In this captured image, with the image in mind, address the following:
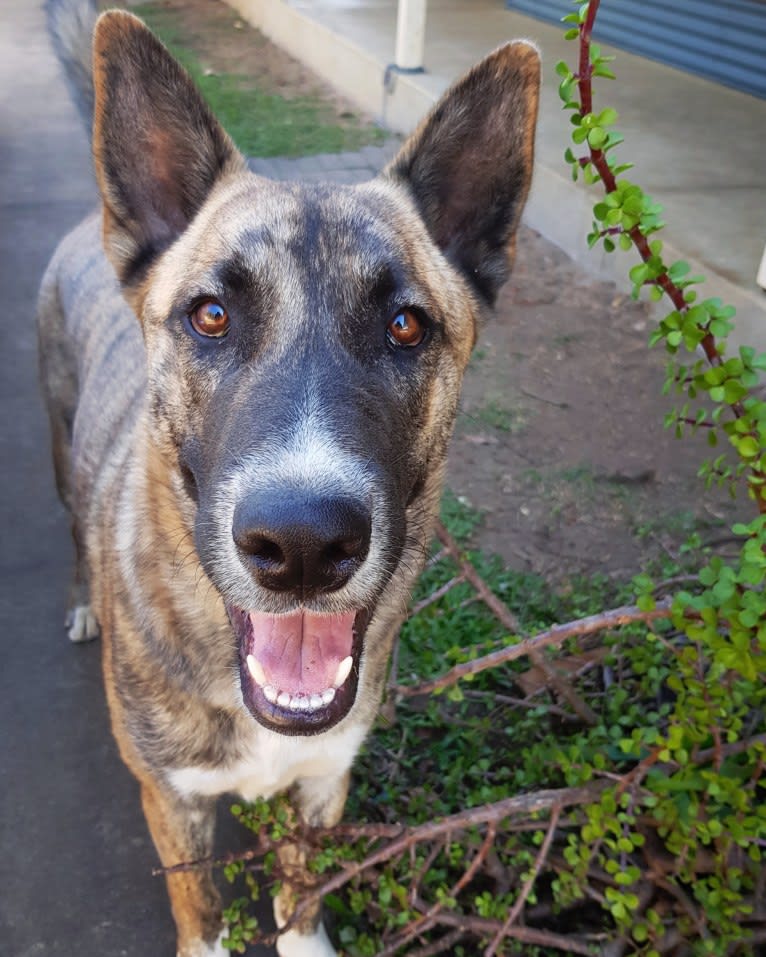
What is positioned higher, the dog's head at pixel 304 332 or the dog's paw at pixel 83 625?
the dog's head at pixel 304 332

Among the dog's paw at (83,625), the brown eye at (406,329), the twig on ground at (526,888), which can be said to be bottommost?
the dog's paw at (83,625)

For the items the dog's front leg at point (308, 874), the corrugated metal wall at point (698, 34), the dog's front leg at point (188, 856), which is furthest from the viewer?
the corrugated metal wall at point (698, 34)

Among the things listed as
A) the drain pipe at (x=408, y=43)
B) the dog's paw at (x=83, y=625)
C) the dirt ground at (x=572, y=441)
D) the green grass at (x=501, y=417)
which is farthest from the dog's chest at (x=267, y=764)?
the drain pipe at (x=408, y=43)

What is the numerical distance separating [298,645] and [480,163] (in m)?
1.34

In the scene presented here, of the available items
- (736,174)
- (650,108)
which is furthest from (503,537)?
(650,108)

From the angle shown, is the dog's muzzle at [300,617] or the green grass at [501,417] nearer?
the dog's muzzle at [300,617]

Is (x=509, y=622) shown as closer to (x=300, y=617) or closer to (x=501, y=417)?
(x=300, y=617)

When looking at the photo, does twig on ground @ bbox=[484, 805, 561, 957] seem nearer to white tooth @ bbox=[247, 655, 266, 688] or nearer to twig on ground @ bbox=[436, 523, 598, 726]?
twig on ground @ bbox=[436, 523, 598, 726]

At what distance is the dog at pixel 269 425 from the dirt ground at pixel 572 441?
1.72 metres

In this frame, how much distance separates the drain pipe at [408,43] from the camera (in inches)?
323

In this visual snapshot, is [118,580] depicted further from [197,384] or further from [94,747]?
[94,747]

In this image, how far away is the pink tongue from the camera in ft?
6.73

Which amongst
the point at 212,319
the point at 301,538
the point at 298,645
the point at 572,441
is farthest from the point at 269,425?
the point at 572,441

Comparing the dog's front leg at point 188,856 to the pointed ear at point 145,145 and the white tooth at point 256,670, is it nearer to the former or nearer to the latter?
the white tooth at point 256,670
